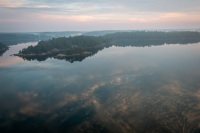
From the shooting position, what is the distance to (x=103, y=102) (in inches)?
1302

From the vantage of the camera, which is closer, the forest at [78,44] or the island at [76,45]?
the island at [76,45]

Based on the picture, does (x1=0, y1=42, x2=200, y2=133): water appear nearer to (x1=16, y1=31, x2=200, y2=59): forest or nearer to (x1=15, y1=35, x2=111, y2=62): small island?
(x1=15, y1=35, x2=111, y2=62): small island

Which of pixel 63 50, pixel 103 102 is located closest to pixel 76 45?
pixel 63 50

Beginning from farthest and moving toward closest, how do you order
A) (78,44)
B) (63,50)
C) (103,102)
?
(78,44)
(63,50)
(103,102)

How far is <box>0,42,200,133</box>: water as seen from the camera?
84.1 feet

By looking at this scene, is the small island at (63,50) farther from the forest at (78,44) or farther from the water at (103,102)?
the water at (103,102)

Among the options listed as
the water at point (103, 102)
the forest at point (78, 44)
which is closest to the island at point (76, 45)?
the forest at point (78, 44)

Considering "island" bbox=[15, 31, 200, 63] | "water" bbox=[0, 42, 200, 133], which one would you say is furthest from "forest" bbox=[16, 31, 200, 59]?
"water" bbox=[0, 42, 200, 133]

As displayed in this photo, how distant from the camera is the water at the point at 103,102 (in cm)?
2564

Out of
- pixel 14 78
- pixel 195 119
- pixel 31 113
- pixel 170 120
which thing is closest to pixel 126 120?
pixel 170 120

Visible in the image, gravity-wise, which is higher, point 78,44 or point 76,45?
point 78,44

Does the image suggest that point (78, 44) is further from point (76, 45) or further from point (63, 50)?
point (63, 50)

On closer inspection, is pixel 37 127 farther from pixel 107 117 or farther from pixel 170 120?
pixel 170 120

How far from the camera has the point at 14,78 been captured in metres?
51.5
